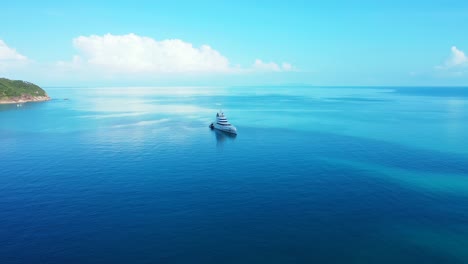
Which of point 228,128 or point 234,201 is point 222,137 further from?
point 234,201

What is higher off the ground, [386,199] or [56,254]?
[386,199]

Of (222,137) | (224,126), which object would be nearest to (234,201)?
(222,137)

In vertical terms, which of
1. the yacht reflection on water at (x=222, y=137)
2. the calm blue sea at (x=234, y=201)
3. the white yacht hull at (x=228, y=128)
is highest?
the white yacht hull at (x=228, y=128)

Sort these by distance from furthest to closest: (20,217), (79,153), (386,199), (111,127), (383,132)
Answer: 1. (111,127)
2. (383,132)
3. (79,153)
4. (386,199)
5. (20,217)

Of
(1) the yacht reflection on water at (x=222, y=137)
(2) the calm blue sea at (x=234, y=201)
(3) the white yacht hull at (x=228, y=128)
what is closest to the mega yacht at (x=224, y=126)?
(3) the white yacht hull at (x=228, y=128)

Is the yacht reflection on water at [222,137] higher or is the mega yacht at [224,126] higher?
the mega yacht at [224,126]

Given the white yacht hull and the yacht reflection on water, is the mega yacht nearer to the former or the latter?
the white yacht hull

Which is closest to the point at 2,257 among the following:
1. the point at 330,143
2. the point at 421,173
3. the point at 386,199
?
the point at 386,199

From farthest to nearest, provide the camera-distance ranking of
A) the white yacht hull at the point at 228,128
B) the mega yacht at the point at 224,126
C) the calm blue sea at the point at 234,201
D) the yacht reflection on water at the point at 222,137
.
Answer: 1. the mega yacht at the point at 224,126
2. the white yacht hull at the point at 228,128
3. the yacht reflection on water at the point at 222,137
4. the calm blue sea at the point at 234,201

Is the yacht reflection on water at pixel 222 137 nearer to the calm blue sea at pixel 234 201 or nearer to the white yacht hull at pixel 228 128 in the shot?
the white yacht hull at pixel 228 128

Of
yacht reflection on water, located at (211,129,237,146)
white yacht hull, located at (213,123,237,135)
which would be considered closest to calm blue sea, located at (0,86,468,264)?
yacht reflection on water, located at (211,129,237,146)

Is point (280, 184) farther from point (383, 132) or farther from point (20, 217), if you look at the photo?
point (383, 132)
